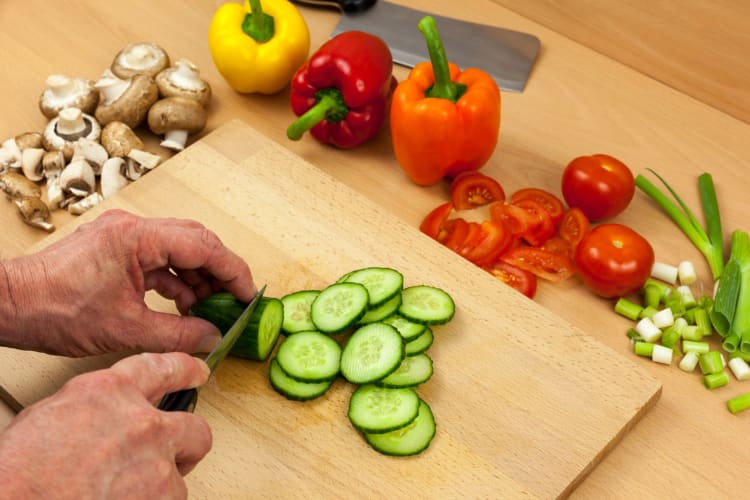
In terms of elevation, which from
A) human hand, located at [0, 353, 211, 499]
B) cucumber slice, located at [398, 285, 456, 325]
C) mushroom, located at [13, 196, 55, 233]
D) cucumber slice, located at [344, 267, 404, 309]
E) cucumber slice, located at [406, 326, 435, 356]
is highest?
human hand, located at [0, 353, 211, 499]

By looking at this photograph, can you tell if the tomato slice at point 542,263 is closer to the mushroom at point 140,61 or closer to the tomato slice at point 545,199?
the tomato slice at point 545,199

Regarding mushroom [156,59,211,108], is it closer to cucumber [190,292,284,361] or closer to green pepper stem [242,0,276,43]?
green pepper stem [242,0,276,43]

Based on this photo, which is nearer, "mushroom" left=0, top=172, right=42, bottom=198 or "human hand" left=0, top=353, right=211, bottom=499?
"human hand" left=0, top=353, right=211, bottom=499

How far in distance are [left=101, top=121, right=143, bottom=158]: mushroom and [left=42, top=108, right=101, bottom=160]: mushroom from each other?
46 mm

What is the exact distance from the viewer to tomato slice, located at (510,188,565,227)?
6.59ft

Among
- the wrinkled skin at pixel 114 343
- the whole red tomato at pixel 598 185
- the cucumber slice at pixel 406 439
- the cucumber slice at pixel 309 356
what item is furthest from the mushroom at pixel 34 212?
the whole red tomato at pixel 598 185

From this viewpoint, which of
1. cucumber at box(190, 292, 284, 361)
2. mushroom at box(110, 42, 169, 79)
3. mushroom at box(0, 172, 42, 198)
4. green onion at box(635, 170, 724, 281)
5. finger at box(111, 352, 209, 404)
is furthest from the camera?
mushroom at box(110, 42, 169, 79)

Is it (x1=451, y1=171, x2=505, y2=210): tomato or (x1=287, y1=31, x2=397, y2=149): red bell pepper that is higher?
(x1=287, y1=31, x2=397, y2=149): red bell pepper

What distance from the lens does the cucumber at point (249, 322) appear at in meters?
1.59

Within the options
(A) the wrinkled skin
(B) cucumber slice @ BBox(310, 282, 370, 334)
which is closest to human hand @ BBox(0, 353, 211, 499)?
(A) the wrinkled skin

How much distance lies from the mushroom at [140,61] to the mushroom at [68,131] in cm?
19

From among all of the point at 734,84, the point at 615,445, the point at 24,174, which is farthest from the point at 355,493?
the point at 734,84

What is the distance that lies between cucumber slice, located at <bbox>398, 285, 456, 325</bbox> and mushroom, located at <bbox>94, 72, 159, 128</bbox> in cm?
87

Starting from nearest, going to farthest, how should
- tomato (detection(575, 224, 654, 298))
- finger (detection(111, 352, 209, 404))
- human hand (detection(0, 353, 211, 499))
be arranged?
human hand (detection(0, 353, 211, 499)), finger (detection(111, 352, 209, 404)), tomato (detection(575, 224, 654, 298))
